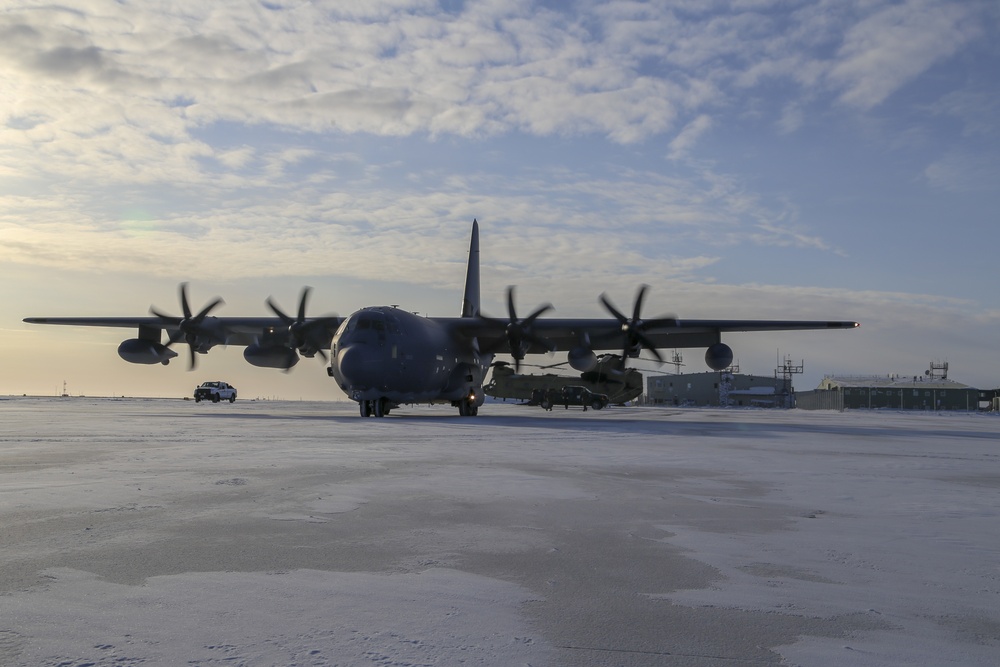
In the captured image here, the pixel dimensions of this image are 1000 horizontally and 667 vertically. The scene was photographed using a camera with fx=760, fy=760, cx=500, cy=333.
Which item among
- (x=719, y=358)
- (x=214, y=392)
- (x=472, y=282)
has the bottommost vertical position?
(x=214, y=392)

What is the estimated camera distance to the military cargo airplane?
99.3 ft

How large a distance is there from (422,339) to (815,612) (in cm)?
2824

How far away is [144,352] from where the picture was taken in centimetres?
3772

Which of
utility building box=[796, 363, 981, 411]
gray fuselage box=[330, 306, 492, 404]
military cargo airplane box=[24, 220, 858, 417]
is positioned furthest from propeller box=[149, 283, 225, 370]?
utility building box=[796, 363, 981, 411]

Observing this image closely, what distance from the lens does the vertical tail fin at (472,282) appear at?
46.8m

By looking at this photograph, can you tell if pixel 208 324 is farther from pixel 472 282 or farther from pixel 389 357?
pixel 472 282

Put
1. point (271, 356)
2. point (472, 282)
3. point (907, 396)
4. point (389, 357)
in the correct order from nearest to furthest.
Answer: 1. point (389, 357)
2. point (271, 356)
3. point (472, 282)
4. point (907, 396)

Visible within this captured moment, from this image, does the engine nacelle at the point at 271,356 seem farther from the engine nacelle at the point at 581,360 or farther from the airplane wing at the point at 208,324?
the engine nacelle at the point at 581,360

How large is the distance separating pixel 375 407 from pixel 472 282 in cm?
1704

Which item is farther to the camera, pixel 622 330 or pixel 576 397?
pixel 576 397

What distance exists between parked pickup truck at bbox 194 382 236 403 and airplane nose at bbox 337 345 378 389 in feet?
125

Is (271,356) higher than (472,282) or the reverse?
the reverse

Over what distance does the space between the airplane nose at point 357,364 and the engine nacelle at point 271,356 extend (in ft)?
27.9

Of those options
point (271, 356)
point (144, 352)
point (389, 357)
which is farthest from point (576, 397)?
point (144, 352)
